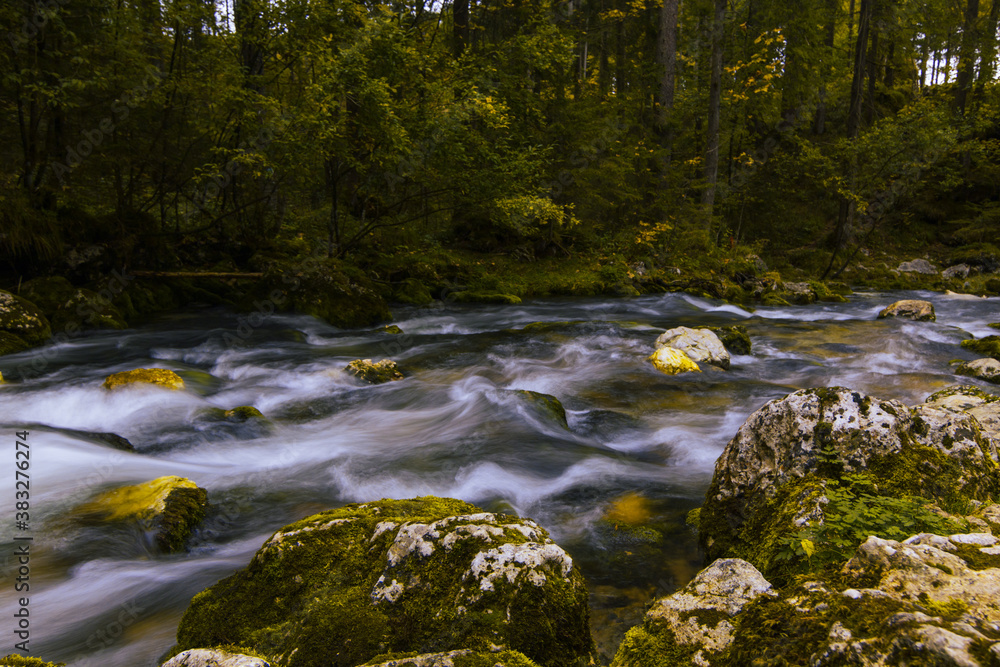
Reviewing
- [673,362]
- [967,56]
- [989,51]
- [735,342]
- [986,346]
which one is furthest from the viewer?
[967,56]

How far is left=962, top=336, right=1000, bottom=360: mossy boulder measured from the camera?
30.5ft

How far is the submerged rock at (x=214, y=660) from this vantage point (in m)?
1.87

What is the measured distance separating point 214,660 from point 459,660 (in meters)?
0.81

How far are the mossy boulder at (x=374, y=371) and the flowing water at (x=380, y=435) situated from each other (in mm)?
189

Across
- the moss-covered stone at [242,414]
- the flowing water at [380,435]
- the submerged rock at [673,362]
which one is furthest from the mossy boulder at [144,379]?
the submerged rock at [673,362]

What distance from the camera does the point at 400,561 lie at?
2359 mm

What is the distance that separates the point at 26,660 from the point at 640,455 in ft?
16.1

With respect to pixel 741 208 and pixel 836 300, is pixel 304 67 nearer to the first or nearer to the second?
pixel 836 300

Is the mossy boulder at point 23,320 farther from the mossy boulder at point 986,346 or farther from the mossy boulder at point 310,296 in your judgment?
the mossy boulder at point 986,346

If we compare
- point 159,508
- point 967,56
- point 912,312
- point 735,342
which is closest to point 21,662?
point 159,508

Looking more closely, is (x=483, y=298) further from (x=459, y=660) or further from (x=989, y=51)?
(x=989, y=51)

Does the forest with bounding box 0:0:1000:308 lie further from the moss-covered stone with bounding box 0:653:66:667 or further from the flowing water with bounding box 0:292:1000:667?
the moss-covered stone with bounding box 0:653:66:667

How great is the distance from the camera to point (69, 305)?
10.1 metres

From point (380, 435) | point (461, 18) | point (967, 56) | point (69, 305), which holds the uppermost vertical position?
point (967, 56)
